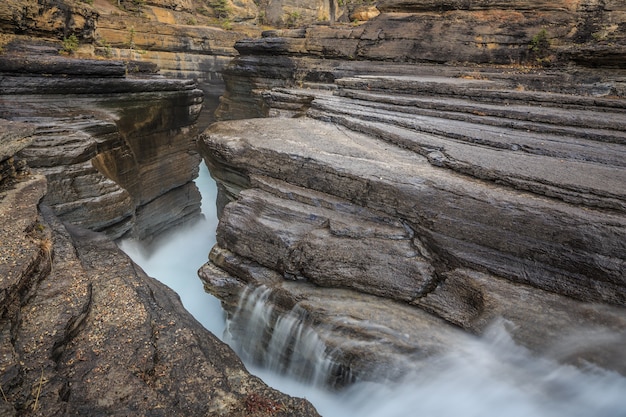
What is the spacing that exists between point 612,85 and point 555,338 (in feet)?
23.5

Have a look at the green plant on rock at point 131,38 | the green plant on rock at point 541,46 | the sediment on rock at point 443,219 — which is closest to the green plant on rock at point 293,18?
the green plant on rock at point 131,38

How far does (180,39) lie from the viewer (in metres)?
19.1

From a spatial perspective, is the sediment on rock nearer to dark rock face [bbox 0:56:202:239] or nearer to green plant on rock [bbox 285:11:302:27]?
dark rock face [bbox 0:56:202:239]

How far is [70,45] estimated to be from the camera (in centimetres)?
891

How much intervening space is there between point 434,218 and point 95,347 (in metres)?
3.68

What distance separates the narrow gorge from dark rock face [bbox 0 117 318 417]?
20mm

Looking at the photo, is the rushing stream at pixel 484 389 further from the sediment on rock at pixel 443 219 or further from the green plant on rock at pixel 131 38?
the green plant on rock at pixel 131 38

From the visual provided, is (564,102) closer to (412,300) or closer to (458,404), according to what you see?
(412,300)

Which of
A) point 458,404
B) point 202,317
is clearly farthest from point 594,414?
point 202,317

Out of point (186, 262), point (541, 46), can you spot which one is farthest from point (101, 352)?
point (541, 46)

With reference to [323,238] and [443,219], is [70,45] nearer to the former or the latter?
[323,238]

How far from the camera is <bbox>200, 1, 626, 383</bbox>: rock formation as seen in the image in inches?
146

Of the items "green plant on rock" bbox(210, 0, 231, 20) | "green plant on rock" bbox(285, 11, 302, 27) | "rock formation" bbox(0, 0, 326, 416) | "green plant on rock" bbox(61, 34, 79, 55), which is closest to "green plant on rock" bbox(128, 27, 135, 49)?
"rock formation" bbox(0, 0, 326, 416)

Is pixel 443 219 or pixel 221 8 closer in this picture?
pixel 443 219
